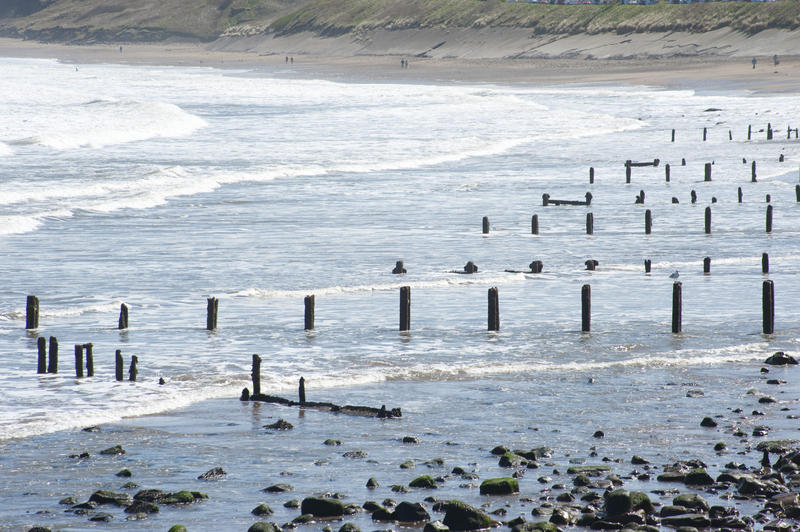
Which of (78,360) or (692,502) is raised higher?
(78,360)

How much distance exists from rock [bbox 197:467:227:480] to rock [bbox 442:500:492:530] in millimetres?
3598

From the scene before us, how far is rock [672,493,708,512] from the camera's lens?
13.6 m

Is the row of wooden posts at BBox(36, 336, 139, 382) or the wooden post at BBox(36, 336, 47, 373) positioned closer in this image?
the row of wooden posts at BBox(36, 336, 139, 382)

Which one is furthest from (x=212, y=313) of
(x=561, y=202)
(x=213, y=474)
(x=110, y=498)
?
(x=561, y=202)

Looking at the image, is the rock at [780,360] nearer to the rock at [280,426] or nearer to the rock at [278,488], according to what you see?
the rock at [280,426]

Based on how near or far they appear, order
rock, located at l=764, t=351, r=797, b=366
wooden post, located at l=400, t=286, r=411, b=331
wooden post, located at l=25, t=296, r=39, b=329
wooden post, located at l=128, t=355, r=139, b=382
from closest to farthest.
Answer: wooden post, located at l=128, t=355, r=139, b=382
rock, located at l=764, t=351, r=797, b=366
wooden post, located at l=400, t=286, r=411, b=331
wooden post, located at l=25, t=296, r=39, b=329

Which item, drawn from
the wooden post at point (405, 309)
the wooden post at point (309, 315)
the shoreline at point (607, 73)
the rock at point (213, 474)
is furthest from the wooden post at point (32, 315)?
the shoreline at point (607, 73)

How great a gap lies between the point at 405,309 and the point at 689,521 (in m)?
12.4

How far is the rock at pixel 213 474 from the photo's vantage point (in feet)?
50.7

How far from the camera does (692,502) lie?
13.7 m

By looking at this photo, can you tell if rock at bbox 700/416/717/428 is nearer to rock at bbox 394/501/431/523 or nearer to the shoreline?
rock at bbox 394/501/431/523

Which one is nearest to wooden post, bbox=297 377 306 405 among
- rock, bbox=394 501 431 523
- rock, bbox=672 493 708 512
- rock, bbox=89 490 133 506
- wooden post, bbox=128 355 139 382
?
wooden post, bbox=128 355 139 382

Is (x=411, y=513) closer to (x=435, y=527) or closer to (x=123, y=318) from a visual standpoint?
(x=435, y=527)

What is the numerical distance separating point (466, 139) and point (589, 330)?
5573 cm
